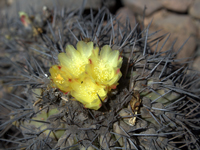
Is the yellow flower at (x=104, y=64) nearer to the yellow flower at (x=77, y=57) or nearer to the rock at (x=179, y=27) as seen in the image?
the yellow flower at (x=77, y=57)

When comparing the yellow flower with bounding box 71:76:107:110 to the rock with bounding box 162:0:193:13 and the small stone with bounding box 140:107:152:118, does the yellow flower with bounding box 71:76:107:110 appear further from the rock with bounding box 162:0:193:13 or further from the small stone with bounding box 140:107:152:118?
the rock with bounding box 162:0:193:13

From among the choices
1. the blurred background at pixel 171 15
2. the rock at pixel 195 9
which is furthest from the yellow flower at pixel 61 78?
the rock at pixel 195 9

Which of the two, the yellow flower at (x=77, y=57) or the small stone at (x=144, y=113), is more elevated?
the yellow flower at (x=77, y=57)

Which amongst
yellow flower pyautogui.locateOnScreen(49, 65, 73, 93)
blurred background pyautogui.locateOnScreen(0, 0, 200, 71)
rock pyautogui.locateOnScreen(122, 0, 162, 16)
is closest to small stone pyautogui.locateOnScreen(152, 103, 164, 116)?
yellow flower pyautogui.locateOnScreen(49, 65, 73, 93)

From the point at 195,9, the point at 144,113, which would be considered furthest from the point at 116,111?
the point at 195,9

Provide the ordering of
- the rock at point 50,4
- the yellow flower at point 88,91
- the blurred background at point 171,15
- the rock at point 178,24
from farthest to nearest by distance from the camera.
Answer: the rock at point 178,24 → the blurred background at point 171,15 → the rock at point 50,4 → the yellow flower at point 88,91

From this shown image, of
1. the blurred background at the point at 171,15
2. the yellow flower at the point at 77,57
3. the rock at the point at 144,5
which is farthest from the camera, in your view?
the rock at the point at 144,5

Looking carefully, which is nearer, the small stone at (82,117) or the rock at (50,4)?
the small stone at (82,117)

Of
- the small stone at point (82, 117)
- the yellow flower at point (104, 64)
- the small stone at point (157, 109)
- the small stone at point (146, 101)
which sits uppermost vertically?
the yellow flower at point (104, 64)

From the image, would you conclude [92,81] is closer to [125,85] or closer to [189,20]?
[125,85]
